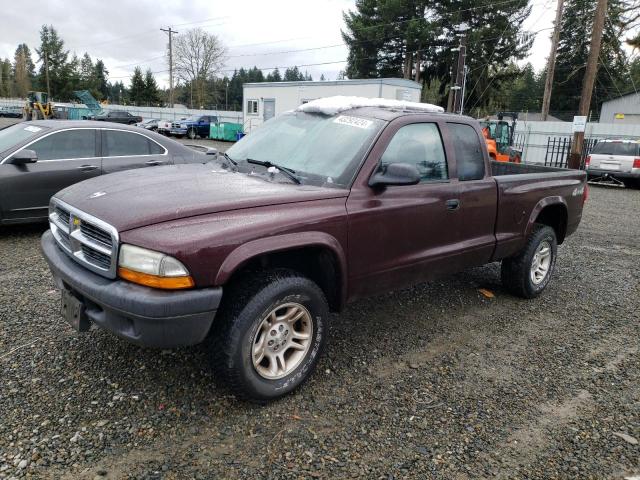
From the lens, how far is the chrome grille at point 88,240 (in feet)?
8.54

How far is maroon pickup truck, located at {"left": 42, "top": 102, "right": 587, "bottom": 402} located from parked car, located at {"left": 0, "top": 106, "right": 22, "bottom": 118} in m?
62.5

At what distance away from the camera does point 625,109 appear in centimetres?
3994

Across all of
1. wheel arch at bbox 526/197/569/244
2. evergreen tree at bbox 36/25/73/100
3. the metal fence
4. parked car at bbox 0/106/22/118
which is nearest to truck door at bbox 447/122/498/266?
wheel arch at bbox 526/197/569/244

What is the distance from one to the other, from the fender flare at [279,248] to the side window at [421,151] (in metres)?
0.79

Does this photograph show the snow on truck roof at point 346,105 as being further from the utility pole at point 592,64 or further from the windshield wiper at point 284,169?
the utility pole at point 592,64

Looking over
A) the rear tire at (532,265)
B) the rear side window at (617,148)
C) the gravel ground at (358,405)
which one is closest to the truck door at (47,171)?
the gravel ground at (358,405)

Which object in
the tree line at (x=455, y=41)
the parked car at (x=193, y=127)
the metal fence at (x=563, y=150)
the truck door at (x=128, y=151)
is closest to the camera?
the truck door at (x=128, y=151)

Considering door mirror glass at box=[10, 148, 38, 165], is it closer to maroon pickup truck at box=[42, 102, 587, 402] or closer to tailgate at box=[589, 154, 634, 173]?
maroon pickup truck at box=[42, 102, 587, 402]

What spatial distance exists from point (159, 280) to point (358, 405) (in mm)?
1463

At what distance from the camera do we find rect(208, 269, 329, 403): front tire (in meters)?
2.74

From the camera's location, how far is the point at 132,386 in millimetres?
3084

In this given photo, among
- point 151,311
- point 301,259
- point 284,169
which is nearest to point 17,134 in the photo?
point 284,169

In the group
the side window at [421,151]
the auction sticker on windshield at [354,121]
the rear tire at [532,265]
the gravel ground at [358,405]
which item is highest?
the auction sticker on windshield at [354,121]

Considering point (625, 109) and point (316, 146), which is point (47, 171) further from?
point (625, 109)
